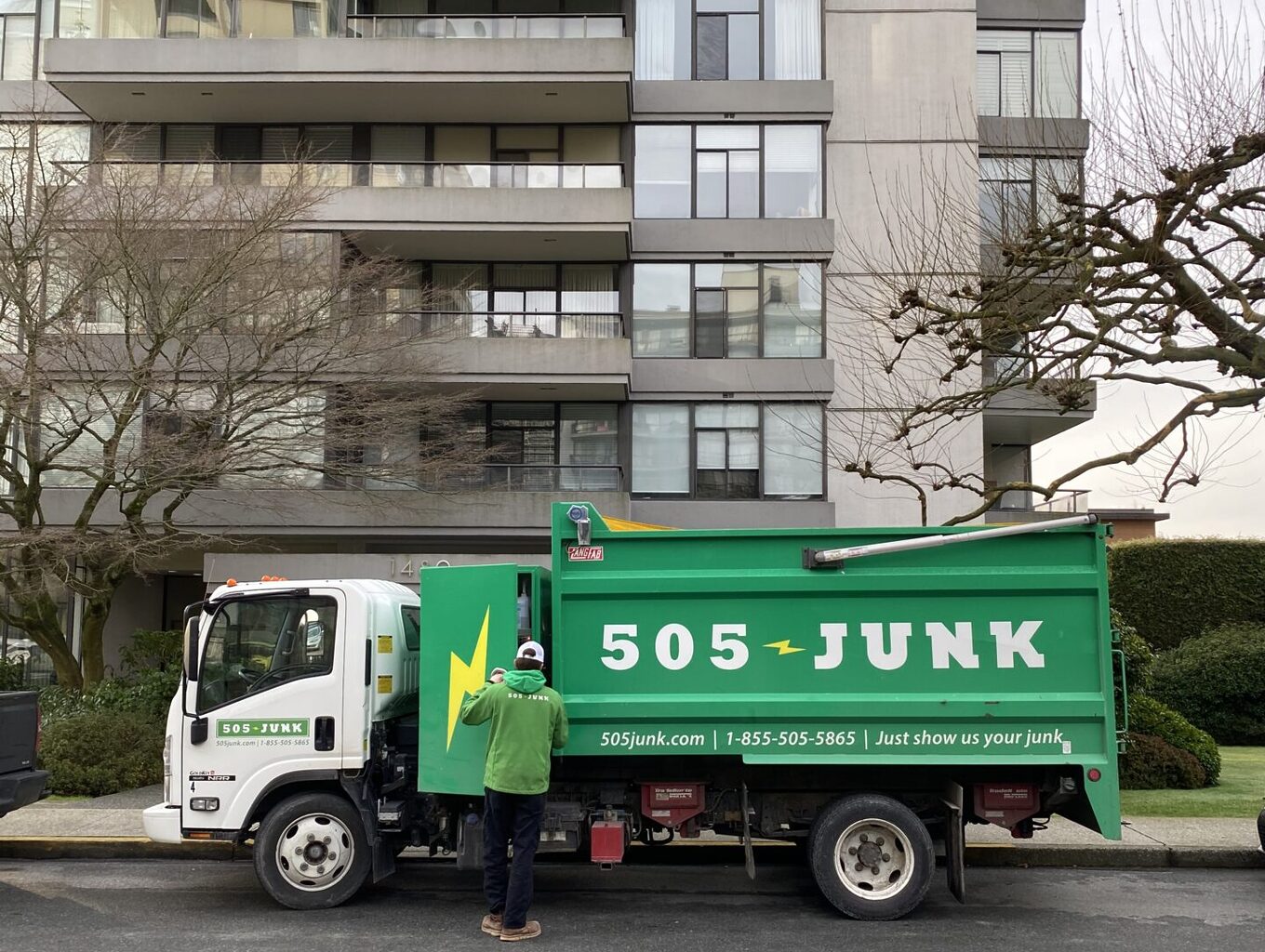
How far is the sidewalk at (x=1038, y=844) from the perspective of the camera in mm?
9844

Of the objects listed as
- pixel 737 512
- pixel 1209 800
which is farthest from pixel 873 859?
pixel 737 512

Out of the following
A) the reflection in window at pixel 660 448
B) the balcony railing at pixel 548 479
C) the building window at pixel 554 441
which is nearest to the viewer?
the balcony railing at pixel 548 479

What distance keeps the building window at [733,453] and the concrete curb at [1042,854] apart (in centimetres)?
1286

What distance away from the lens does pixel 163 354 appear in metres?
16.1

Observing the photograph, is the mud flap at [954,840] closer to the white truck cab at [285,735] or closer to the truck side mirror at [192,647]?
the white truck cab at [285,735]

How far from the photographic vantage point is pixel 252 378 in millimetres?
16766

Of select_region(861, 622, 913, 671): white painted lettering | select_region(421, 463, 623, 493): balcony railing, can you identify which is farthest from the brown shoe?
select_region(421, 463, 623, 493): balcony railing

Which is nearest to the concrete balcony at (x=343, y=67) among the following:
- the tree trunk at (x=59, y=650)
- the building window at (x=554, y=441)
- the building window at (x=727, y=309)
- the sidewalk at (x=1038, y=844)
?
the building window at (x=727, y=309)

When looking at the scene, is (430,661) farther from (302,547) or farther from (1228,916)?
(302,547)

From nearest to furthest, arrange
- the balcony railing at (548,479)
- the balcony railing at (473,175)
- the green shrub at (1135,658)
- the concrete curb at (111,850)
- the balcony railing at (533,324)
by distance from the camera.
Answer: the concrete curb at (111,850), the green shrub at (1135,658), the balcony railing at (533,324), the balcony railing at (548,479), the balcony railing at (473,175)

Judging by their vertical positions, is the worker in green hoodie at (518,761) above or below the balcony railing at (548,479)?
below

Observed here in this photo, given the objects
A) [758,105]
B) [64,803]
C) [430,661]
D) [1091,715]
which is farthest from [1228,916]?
[758,105]

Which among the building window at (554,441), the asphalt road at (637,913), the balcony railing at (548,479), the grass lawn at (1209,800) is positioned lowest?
the asphalt road at (637,913)

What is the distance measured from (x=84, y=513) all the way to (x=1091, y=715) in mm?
13187
